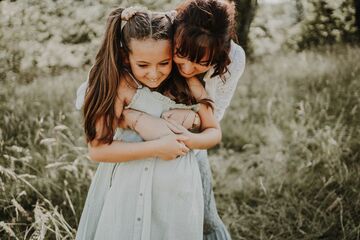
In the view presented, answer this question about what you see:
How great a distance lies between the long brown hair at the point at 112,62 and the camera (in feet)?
6.59

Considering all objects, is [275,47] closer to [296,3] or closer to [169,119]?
[296,3]

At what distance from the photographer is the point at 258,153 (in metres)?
4.47

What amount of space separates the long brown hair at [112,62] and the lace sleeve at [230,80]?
0.44m

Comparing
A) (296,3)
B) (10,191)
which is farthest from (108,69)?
(296,3)

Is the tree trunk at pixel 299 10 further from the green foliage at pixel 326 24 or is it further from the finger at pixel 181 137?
the finger at pixel 181 137

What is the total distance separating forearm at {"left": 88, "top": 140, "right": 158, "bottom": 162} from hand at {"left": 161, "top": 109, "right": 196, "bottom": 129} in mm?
158

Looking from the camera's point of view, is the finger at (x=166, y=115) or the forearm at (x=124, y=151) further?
the finger at (x=166, y=115)

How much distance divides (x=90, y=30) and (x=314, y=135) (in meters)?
2.26

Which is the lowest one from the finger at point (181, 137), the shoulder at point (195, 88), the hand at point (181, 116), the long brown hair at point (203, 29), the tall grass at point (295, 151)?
the tall grass at point (295, 151)

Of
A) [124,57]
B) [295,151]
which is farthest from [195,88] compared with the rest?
[295,151]

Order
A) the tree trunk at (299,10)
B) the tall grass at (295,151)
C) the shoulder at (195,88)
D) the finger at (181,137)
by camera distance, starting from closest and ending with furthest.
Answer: the finger at (181,137), the shoulder at (195,88), the tall grass at (295,151), the tree trunk at (299,10)

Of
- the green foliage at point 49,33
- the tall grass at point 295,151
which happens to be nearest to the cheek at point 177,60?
the tall grass at point 295,151

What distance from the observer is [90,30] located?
16.3 feet

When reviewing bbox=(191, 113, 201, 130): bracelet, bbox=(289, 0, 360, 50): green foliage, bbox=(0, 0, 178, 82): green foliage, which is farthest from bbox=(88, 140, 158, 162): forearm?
bbox=(289, 0, 360, 50): green foliage
